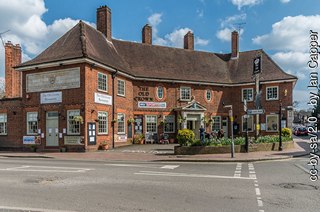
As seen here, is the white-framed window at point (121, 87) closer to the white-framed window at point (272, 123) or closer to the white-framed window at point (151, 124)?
the white-framed window at point (151, 124)

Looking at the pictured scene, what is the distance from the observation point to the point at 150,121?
30.8 meters

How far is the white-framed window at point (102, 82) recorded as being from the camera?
80.4 ft

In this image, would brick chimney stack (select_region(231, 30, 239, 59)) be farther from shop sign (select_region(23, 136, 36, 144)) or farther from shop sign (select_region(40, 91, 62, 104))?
shop sign (select_region(23, 136, 36, 144))

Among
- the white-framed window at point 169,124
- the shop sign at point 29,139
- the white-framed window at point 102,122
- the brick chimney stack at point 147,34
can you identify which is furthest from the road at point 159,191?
the brick chimney stack at point 147,34

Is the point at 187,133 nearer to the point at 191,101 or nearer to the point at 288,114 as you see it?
the point at 191,101

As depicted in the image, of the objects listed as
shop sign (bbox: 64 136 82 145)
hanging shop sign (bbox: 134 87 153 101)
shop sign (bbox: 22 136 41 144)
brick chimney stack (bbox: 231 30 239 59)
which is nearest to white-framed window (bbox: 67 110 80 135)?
shop sign (bbox: 64 136 82 145)

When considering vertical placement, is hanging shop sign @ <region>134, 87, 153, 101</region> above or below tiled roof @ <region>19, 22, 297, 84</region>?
below

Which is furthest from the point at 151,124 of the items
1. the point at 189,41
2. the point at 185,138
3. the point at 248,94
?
the point at 189,41

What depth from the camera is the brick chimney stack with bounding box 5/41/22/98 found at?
102 feet

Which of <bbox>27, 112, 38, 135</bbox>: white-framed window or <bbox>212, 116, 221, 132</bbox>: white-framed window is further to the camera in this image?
<bbox>212, 116, 221, 132</bbox>: white-framed window

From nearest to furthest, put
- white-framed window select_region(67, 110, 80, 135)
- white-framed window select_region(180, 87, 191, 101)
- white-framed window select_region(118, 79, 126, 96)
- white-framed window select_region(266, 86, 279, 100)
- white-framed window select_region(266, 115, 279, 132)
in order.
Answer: white-framed window select_region(67, 110, 80, 135), white-framed window select_region(118, 79, 126, 96), white-framed window select_region(180, 87, 191, 101), white-framed window select_region(266, 115, 279, 132), white-framed window select_region(266, 86, 279, 100)

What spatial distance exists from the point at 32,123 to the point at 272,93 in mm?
24436

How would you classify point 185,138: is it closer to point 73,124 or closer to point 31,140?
point 73,124

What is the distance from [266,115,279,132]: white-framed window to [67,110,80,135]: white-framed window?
68.0 feet
